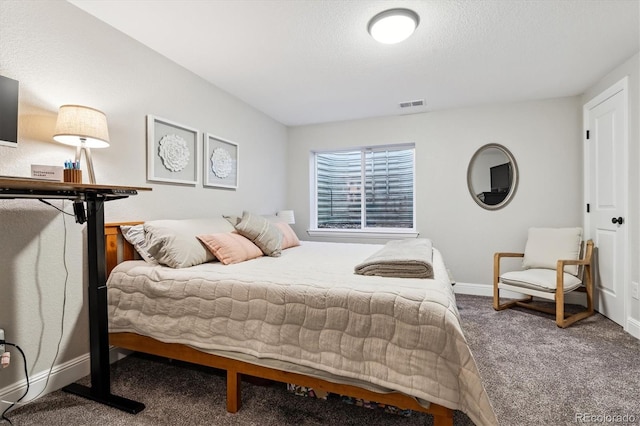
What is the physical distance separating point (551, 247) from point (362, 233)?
214 centimetres

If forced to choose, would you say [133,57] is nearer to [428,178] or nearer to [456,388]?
[456,388]

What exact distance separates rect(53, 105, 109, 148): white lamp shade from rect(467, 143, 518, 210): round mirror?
3.75 m

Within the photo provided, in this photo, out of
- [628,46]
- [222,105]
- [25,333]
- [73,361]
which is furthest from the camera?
[222,105]

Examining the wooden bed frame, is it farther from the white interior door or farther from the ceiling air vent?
the ceiling air vent

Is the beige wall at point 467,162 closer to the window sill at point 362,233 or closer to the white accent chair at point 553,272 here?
the window sill at point 362,233

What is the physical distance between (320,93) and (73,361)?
309 centimetres

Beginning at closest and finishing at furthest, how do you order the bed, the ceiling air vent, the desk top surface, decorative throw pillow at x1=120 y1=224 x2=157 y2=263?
the desk top surface
the bed
decorative throw pillow at x1=120 y1=224 x2=157 y2=263
the ceiling air vent

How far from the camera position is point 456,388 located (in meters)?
1.24

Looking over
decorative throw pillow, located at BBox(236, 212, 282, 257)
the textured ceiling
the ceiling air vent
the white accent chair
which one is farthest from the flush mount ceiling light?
the white accent chair

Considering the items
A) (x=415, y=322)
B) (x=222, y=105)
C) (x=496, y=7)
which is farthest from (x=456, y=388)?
(x=222, y=105)

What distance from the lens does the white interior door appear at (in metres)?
2.73

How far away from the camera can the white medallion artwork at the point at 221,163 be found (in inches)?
123

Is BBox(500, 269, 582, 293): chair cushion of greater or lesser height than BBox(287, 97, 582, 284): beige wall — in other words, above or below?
below

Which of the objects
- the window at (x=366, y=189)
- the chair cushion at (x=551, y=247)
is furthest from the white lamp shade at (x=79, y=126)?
the chair cushion at (x=551, y=247)
